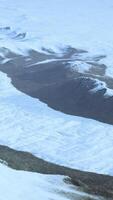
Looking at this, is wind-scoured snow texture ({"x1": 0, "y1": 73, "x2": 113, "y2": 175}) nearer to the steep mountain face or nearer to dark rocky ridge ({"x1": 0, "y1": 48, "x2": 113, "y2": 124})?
the steep mountain face

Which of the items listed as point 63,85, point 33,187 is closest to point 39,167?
point 33,187

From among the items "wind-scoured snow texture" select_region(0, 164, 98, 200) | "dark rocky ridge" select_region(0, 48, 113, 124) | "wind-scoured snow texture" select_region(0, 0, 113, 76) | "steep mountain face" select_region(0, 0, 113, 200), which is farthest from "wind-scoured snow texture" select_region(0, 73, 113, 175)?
"wind-scoured snow texture" select_region(0, 0, 113, 76)

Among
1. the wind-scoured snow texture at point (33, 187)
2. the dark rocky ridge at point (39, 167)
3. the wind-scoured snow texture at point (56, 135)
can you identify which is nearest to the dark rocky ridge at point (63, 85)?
the wind-scoured snow texture at point (56, 135)

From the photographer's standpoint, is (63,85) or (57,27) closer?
(63,85)

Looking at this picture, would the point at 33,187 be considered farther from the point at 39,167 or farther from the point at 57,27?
the point at 57,27

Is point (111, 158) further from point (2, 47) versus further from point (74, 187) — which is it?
point (2, 47)

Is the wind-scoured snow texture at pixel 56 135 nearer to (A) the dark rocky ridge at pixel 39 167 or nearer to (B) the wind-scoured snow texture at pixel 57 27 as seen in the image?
(A) the dark rocky ridge at pixel 39 167
